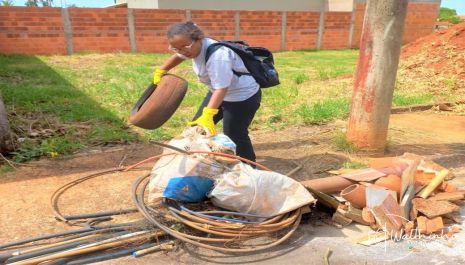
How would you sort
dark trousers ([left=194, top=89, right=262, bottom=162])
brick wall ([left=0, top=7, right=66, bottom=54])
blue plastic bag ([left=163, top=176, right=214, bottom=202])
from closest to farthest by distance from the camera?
blue plastic bag ([left=163, top=176, right=214, bottom=202])
dark trousers ([left=194, top=89, right=262, bottom=162])
brick wall ([left=0, top=7, right=66, bottom=54])

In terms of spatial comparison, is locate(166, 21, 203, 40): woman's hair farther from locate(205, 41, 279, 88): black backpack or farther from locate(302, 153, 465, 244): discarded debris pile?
locate(302, 153, 465, 244): discarded debris pile

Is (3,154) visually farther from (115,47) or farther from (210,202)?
(115,47)

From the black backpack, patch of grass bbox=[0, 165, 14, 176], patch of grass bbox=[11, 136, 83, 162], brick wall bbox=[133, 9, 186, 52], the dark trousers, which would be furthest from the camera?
brick wall bbox=[133, 9, 186, 52]

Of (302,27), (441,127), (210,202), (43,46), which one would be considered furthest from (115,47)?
(210,202)

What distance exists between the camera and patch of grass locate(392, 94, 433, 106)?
804 cm

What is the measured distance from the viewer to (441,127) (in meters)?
6.70

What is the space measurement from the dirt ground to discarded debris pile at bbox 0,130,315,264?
127mm

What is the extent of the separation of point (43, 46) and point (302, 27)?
1177 centimetres

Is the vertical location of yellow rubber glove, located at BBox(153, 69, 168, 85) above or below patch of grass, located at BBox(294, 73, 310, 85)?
above

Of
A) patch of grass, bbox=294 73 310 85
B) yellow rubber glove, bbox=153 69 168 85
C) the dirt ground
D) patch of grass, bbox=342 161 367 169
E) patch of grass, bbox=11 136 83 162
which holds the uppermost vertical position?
yellow rubber glove, bbox=153 69 168 85

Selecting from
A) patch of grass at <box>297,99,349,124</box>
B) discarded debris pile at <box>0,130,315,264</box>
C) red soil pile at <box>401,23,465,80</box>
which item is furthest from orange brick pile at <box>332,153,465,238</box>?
red soil pile at <box>401,23,465,80</box>

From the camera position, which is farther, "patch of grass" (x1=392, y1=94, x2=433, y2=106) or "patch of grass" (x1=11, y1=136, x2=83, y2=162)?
"patch of grass" (x1=392, y1=94, x2=433, y2=106)

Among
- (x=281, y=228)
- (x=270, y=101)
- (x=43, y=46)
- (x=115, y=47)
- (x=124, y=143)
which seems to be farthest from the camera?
(x=115, y=47)

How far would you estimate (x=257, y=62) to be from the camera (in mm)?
3645
